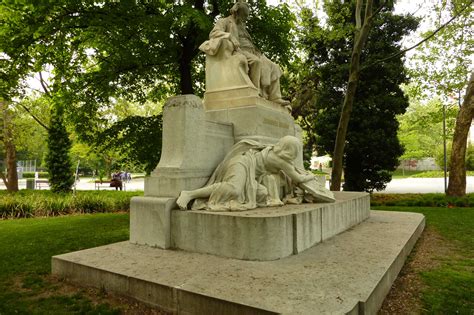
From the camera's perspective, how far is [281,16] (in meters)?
11.7

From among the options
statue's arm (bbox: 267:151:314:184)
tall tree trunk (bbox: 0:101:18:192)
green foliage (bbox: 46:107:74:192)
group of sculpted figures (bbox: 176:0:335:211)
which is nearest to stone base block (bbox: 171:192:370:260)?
group of sculpted figures (bbox: 176:0:335:211)

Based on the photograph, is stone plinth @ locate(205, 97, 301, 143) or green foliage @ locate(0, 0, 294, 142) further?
green foliage @ locate(0, 0, 294, 142)

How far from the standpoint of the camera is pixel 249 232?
3.85 m

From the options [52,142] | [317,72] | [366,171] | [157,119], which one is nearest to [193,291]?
[157,119]

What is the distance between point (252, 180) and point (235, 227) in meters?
1.21

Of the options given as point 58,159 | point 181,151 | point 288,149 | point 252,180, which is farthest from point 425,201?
point 58,159

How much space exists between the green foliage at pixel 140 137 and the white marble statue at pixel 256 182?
672 cm

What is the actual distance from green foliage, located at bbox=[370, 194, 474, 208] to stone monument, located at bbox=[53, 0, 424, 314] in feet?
23.6

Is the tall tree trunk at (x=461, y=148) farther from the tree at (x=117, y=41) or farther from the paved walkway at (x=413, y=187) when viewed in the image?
the tree at (x=117, y=41)

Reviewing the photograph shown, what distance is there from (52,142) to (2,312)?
20312mm

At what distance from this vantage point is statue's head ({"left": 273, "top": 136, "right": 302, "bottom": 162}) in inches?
202

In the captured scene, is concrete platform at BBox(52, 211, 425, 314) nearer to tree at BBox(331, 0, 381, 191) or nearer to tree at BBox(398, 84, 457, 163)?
tree at BBox(331, 0, 381, 191)

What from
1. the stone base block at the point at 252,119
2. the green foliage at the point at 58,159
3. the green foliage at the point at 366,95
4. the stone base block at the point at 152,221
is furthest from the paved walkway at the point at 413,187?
the stone base block at the point at 152,221

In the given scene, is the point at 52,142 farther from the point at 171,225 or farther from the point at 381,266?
the point at 381,266
